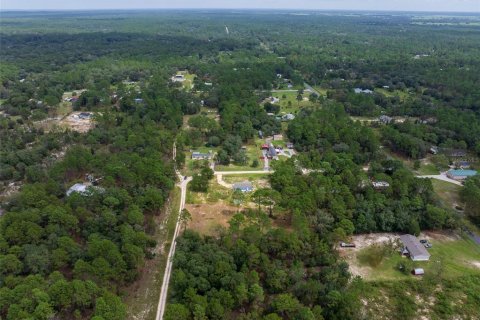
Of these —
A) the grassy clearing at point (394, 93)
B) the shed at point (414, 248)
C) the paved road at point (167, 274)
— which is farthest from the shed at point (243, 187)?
the grassy clearing at point (394, 93)

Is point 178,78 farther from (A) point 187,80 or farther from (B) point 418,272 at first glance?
(B) point 418,272

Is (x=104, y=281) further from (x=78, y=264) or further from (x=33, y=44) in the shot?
(x=33, y=44)

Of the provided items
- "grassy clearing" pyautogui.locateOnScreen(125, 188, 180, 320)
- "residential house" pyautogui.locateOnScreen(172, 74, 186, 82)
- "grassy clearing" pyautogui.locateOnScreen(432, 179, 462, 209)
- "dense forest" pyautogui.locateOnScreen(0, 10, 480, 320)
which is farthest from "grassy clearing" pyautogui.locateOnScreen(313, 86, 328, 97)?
"grassy clearing" pyautogui.locateOnScreen(125, 188, 180, 320)

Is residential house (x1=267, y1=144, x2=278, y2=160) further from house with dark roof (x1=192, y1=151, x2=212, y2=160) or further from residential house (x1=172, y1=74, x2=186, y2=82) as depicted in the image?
residential house (x1=172, y1=74, x2=186, y2=82)

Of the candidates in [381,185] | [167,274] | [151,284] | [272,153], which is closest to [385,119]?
[272,153]

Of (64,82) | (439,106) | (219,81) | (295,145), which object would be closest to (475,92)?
(439,106)

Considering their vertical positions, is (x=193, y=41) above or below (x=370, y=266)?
above
